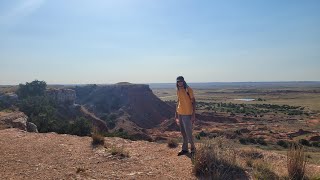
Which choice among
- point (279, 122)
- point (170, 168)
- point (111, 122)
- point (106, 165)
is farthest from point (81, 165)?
point (279, 122)

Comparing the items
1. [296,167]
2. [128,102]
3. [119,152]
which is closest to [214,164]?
[296,167]

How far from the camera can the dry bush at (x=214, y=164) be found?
6.58 metres

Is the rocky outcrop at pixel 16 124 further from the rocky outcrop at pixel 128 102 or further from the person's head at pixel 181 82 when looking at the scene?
the rocky outcrop at pixel 128 102

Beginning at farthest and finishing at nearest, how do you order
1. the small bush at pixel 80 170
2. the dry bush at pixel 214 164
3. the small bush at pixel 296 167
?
the small bush at pixel 80 170, the dry bush at pixel 214 164, the small bush at pixel 296 167

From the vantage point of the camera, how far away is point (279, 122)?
160 feet

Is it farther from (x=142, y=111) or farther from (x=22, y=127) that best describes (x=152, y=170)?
(x=142, y=111)

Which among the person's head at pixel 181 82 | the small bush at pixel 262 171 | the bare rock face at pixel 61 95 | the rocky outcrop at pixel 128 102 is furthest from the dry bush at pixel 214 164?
the rocky outcrop at pixel 128 102

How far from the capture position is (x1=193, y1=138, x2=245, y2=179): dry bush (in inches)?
259

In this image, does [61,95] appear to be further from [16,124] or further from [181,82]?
[181,82]

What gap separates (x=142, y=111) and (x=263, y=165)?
160 ft

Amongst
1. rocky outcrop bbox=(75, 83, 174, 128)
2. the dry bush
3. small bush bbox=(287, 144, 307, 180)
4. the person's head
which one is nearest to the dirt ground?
the dry bush

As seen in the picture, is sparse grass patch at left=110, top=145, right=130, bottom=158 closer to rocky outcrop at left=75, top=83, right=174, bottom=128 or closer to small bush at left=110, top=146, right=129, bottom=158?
small bush at left=110, top=146, right=129, bottom=158

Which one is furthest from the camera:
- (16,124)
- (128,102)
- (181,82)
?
(128,102)

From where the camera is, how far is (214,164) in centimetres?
Result: 681
